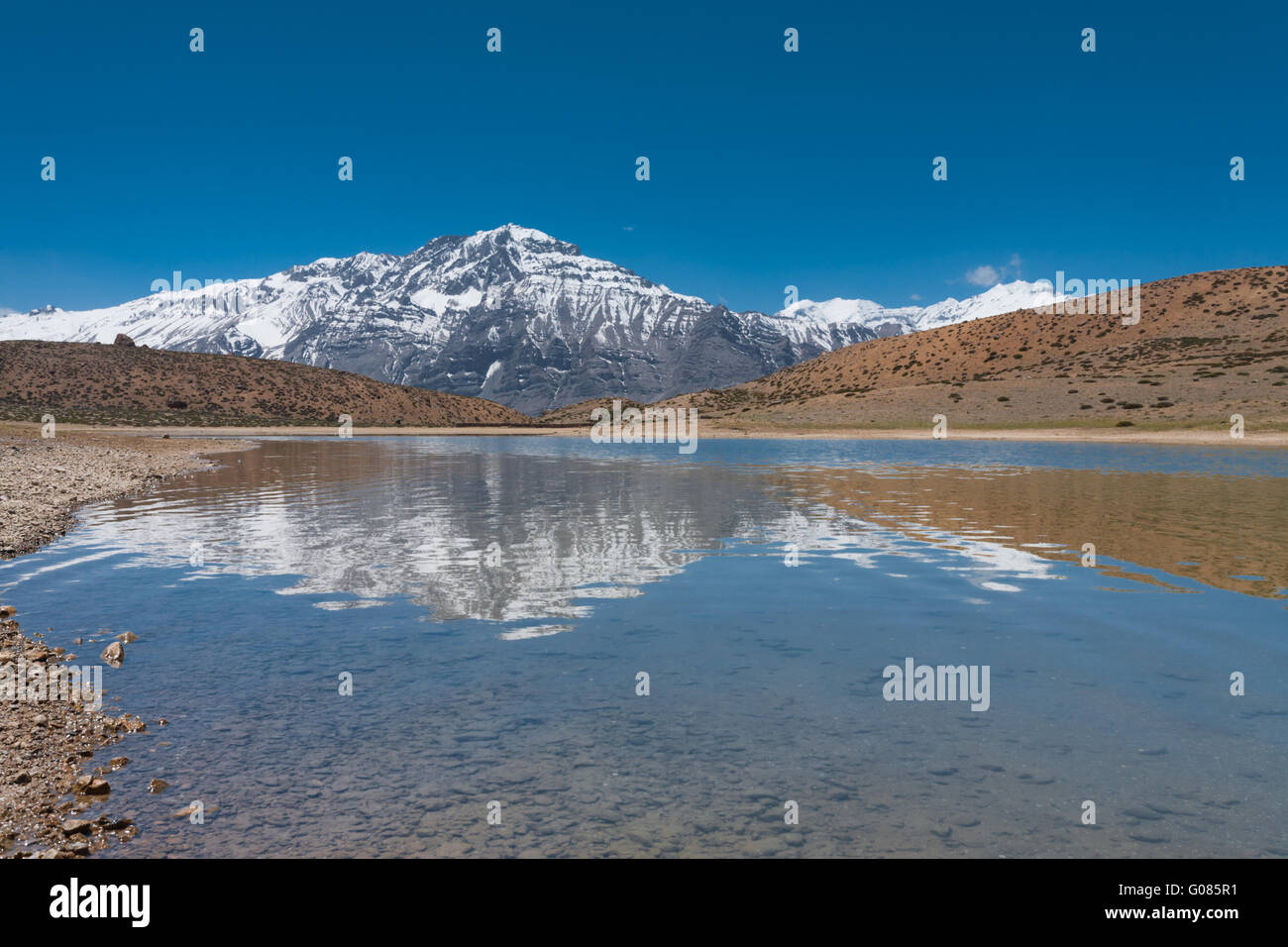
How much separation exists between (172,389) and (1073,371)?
15851 centimetres

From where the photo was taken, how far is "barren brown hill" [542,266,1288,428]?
98312mm

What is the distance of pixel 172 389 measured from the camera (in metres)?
157

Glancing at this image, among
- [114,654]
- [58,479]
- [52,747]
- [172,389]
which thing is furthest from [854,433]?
[172,389]

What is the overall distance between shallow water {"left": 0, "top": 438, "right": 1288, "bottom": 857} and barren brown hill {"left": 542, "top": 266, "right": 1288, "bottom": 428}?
81410 mm

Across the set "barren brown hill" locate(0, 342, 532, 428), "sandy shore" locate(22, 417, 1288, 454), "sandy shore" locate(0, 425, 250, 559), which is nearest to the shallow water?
"sandy shore" locate(0, 425, 250, 559)

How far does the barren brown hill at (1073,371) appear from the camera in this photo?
9831cm

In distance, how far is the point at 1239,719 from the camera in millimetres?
8625

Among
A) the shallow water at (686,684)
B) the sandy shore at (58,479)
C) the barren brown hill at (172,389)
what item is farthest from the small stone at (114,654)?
the barren brown hill at (172,389)

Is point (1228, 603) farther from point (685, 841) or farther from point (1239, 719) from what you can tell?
point (685, 841)

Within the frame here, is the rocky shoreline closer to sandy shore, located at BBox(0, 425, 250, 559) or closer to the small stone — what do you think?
the small stone

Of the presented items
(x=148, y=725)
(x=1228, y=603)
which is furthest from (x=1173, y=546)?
(x=148, y=725)

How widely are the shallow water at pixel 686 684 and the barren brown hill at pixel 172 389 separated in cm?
12556

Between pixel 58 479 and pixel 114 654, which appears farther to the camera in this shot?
pixel 58 479

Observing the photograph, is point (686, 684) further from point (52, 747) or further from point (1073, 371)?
point (1073, 371)
